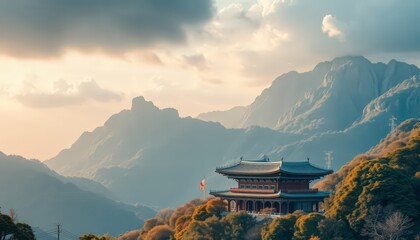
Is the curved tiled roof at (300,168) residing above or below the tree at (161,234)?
above

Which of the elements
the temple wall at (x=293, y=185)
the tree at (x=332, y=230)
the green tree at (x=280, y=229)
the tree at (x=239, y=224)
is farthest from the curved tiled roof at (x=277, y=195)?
the tree at (x=332, y=230)

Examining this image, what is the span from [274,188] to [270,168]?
10.5 feet

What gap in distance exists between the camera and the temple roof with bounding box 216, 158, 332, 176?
10088 cm

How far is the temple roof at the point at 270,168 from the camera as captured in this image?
10088 centimetres

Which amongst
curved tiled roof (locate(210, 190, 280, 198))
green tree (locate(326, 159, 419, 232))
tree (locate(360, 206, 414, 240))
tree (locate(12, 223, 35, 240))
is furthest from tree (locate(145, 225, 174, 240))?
tree (locate(12, 223, 35, 240))

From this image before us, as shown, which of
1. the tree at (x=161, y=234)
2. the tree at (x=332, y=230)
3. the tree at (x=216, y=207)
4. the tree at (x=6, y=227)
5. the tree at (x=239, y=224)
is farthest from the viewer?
the tree at (x=161, y=234)

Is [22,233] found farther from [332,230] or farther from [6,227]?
[332,230]

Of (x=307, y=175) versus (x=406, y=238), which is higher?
(x=307, y=175)

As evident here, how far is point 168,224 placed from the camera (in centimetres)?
12012

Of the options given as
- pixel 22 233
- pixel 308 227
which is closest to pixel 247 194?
pixel 308 227

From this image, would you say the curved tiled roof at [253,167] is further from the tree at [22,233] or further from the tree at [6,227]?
the tree at [6,227]

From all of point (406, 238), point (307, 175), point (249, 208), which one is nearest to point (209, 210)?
point (249, 208)

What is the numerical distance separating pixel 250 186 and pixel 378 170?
26.8m

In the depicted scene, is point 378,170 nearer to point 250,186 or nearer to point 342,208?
point 342,208
